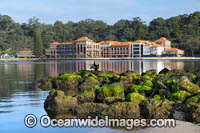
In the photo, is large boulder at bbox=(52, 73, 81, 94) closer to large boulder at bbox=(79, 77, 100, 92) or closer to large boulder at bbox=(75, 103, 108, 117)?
large boulder at bbox=(79, 77, 100, 92)

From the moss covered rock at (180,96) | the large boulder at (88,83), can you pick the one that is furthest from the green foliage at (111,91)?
the large boulder at (88,83)

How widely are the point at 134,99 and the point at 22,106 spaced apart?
6.41 m

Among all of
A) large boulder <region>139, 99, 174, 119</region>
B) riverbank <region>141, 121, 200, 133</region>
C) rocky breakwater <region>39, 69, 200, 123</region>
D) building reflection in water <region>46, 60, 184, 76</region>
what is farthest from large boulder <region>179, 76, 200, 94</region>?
building reflection in water <region>46, 60, 184, 76</region>

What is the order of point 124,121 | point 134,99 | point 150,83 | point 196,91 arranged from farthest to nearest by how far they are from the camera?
point 150,83
point 196,91
point 134,99
point 124,121

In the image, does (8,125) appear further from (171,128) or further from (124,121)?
(171,128)

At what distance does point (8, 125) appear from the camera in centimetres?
1236

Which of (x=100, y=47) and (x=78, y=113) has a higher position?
(x=100, y=47)

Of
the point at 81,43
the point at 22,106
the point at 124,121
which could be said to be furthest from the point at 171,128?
the point at 81,43

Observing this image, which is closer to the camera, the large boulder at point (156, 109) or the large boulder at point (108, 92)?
the large boulder at point (156, 109)

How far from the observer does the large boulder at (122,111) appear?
41.8ft

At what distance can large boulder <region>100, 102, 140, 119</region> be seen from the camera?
12.7 meters

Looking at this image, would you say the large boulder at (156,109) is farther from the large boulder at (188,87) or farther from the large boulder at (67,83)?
the large boulder at (67,83)

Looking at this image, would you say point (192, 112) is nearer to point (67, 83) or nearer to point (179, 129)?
point (179, 129)

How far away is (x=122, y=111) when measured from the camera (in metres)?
12.8
